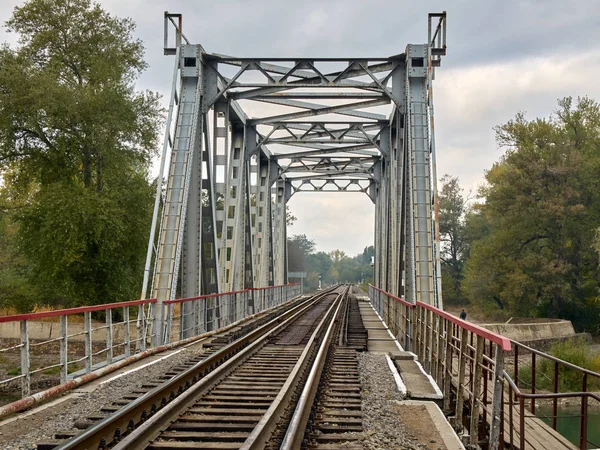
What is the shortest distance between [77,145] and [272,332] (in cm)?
1293

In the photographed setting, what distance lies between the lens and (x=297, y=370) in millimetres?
8367

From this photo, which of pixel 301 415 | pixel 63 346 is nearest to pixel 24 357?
pixel 63 346

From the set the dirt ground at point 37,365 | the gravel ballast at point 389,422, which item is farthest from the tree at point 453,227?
the gravel ballast at point 389,422

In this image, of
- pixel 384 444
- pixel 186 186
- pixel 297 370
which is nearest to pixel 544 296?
pixel 186 186

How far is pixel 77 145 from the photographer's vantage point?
76.4 feet

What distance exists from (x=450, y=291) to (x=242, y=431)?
55.4 m

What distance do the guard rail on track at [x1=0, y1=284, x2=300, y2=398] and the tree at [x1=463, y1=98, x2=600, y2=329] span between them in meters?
14.5

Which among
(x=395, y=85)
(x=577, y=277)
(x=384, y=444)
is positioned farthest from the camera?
(x=577, y=277)

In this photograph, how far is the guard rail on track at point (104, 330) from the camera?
834 cm

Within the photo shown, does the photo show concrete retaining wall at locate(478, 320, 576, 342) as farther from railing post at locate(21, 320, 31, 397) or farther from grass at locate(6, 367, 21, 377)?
railing post at locate(21, 320, 31, 397)

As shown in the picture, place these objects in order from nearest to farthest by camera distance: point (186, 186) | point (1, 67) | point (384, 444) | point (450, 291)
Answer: point (384, 444) < point (186, 186) < point (1, 67) < point (450, 291)

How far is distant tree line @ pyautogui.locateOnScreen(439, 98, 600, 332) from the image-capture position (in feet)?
114

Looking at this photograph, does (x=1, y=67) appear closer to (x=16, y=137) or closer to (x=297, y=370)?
(x=16, y=137)

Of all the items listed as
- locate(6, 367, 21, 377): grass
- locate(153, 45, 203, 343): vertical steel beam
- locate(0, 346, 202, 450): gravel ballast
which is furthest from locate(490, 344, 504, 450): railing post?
locate(6, 367, 21, 377): grass
